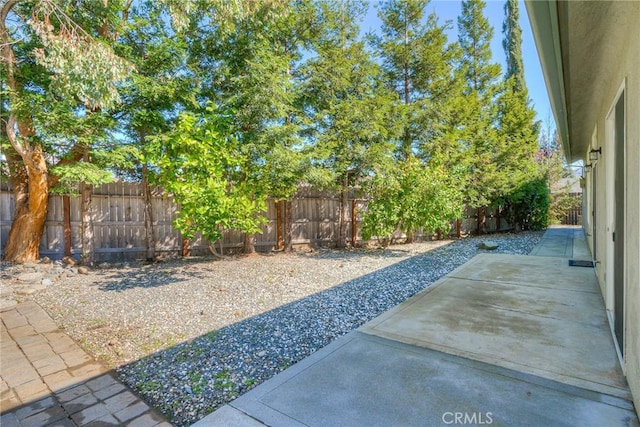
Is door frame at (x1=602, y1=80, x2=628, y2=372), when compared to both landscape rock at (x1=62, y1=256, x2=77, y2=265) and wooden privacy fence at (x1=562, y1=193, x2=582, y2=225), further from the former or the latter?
wooden privacy fence at (x1=562, y1=193, x2=582, y2=225)

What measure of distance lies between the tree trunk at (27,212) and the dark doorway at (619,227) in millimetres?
9416

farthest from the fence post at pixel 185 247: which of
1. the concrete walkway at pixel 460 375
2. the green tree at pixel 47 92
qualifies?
the concrete walkway at pixel 460 375

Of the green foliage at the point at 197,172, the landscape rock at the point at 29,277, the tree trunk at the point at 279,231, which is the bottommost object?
the landscape rock at the point at 29,277

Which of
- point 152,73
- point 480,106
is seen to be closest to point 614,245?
point 152,73

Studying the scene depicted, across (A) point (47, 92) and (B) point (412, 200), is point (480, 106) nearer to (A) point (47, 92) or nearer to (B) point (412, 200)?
(B) point (412, 200)

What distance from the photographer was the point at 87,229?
24.5 ft

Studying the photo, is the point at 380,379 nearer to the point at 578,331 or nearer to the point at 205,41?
the point at 578,331

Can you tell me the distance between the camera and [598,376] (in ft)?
7.98

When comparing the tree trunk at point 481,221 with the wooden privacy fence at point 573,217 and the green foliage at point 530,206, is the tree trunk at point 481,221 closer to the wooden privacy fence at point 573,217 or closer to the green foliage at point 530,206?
the green foliage at point 530,206

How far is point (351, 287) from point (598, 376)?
3394 millimetres

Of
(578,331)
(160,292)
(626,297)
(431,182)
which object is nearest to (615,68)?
(626,297)

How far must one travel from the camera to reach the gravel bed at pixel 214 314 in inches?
107

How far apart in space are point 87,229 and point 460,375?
8.13 metres

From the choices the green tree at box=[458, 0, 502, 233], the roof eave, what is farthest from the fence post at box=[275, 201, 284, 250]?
the roof eave
